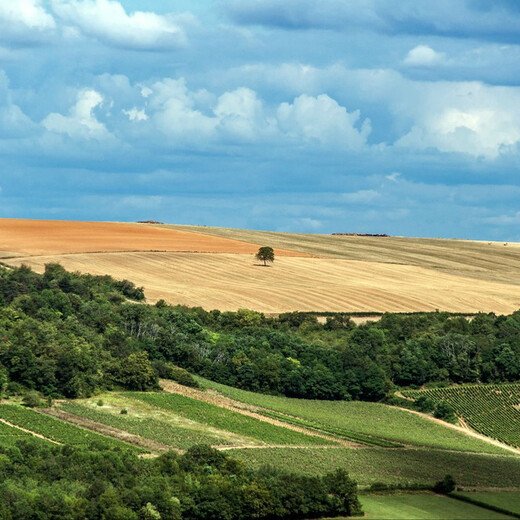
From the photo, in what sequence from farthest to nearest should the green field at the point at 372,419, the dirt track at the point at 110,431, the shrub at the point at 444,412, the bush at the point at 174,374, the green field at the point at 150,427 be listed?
the bush at the point at 174,374, the shrub at the point at 444,412, the green field at the point at 372,419, the green field at the point at 150,427, the dirt track at the point at 110,431

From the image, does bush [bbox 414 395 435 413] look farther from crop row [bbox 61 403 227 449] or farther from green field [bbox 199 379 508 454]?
crop row [bbox 61 403 227 449]

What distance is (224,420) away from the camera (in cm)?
13562

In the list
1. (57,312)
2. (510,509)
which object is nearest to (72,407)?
(57,312)

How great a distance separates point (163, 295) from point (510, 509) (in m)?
100.0

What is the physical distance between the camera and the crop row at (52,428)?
117000 mm

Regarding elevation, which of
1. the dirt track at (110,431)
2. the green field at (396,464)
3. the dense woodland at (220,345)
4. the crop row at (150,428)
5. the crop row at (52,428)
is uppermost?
the dense woodland at (220,345)

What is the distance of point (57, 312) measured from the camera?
175125 mm

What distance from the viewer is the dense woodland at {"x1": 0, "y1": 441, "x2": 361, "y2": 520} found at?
86625mm

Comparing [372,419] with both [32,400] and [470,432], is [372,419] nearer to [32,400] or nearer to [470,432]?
[470,432]

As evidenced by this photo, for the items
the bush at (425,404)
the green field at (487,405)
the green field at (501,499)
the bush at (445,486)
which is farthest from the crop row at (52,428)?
the green field at (487,405)

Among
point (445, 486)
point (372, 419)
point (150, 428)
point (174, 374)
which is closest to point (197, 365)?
point (174, 374)

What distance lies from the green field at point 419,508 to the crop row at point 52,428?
25.8 meters

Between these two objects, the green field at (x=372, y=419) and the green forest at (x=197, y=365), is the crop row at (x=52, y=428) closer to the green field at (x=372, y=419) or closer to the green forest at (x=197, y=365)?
the green forest at (x=197, y=365)

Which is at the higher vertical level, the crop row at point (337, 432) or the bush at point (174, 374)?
the bush at point (174, 374)
